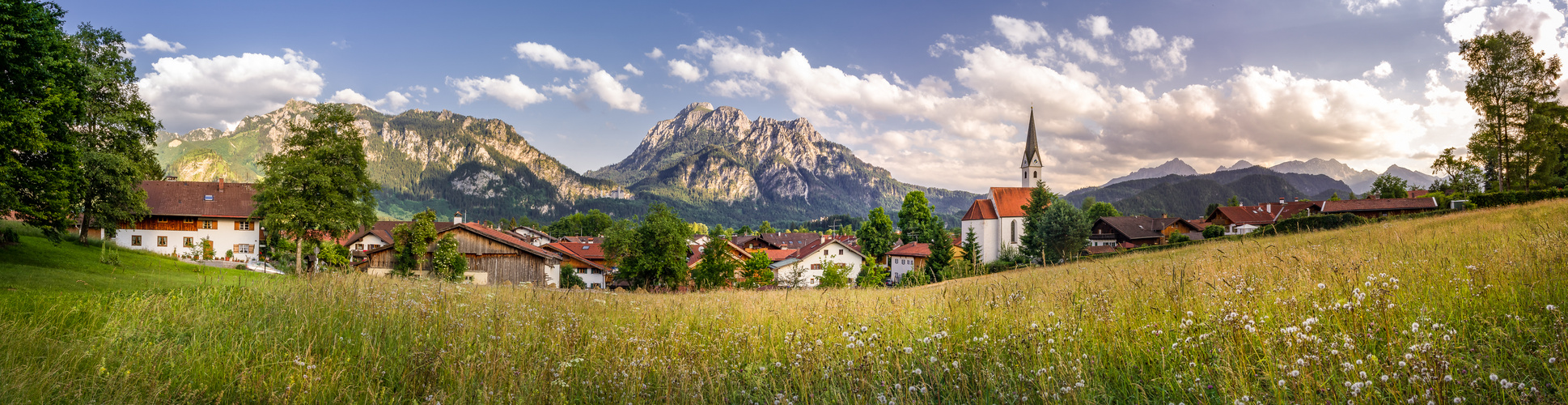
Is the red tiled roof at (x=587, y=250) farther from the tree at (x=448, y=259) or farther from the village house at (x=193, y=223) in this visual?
the village house at (x=193, y=223)

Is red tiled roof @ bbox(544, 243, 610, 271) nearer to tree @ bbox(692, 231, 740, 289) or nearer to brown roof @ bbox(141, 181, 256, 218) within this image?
tree @ bbox(692, 231, 740, 289)

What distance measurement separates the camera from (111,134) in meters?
28.4

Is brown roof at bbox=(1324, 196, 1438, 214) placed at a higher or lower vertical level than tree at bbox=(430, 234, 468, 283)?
higher

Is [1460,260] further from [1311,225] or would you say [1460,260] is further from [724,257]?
[724,257]

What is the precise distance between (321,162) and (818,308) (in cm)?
3663

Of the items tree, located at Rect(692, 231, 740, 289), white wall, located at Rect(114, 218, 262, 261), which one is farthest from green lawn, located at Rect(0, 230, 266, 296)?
white wall, located at Rect(114, 218, 262, 261)

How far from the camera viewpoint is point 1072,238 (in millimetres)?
46469

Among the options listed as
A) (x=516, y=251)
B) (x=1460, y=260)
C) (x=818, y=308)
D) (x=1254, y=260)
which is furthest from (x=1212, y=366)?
(x=516, y=251)

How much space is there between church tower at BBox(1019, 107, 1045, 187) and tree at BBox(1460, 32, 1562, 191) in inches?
1819

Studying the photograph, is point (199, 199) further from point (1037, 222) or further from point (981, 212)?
point (981, 212)

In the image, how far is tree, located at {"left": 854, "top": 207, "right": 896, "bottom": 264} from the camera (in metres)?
65.1

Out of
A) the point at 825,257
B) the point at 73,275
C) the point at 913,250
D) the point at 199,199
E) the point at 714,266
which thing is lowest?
the point at 825,257

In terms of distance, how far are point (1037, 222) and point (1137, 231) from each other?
34.2 m

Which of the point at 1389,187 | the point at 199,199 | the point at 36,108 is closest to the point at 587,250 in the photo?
the point at 199,199
